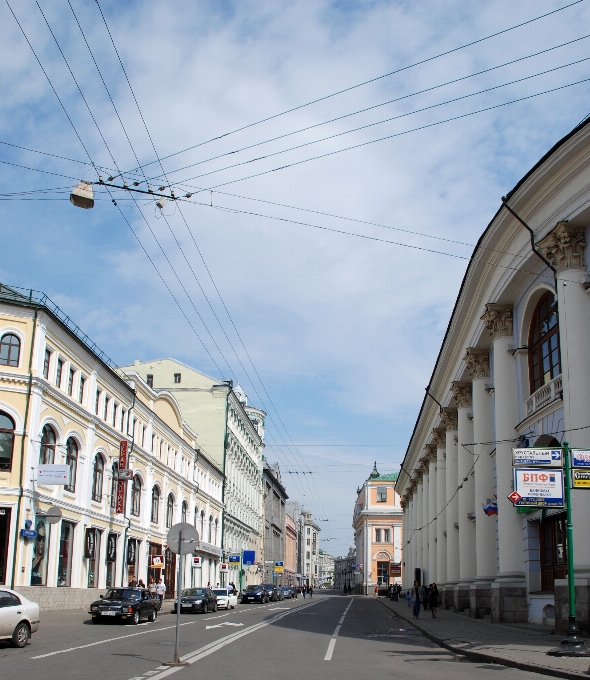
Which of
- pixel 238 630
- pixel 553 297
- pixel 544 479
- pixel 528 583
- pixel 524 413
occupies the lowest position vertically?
pixel 238 630

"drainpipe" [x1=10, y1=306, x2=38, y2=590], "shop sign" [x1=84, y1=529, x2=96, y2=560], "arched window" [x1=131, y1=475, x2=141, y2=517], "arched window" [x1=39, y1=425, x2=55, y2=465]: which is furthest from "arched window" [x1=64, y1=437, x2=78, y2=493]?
"arched window" [x1=131, y1=475, x2=141, y2=517]

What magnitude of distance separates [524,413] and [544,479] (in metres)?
10.6

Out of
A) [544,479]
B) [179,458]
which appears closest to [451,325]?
[544,479]

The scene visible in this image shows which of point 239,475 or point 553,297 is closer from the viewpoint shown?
point 553,297

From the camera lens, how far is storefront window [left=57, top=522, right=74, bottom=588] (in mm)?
35219

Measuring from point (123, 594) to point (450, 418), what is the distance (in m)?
20.4

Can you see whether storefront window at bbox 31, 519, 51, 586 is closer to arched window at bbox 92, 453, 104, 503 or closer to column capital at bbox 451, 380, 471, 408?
arched window at bbox 92, 453, 104, 503

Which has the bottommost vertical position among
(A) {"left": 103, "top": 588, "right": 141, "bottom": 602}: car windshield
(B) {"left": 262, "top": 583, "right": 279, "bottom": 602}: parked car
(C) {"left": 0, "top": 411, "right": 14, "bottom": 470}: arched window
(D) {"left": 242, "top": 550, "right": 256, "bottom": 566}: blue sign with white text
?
(B) {"left": 262, "top": 583, "right": 279, "bottom": 602}: parked car

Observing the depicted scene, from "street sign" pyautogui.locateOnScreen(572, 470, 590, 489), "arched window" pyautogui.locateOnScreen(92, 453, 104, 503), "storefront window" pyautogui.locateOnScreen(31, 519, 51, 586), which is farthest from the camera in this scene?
"arched window" pyautogui.locateOnScreen(92, 453, 104, 503)

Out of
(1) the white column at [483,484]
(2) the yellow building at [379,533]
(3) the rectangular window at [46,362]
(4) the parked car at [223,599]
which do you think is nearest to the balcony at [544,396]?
(1) the white column at [483,484]

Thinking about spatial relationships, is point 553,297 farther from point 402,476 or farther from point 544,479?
point 402,476

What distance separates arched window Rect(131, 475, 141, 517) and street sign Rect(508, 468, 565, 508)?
33.4 m

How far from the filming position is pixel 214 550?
6956cm

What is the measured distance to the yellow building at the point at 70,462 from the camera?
31.6 metres
